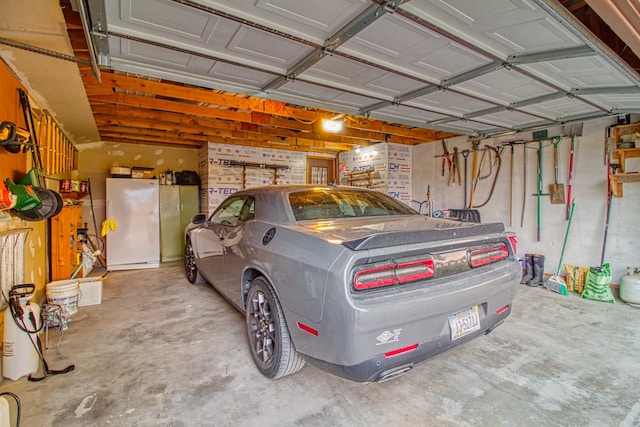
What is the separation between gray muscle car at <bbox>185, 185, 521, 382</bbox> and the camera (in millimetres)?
1373

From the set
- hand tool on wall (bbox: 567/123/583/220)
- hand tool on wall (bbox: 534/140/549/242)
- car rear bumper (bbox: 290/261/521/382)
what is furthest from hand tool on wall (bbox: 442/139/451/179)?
car rear bumper (bbox: 290/261/521/382)

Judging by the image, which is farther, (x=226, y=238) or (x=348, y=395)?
(x=226, y=238)

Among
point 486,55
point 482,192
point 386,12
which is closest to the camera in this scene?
point 386,12

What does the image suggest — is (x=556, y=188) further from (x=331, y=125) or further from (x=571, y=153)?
(x=331, y=125)

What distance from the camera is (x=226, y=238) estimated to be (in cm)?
272

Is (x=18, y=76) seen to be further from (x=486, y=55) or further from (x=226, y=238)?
(x=486, y=55)

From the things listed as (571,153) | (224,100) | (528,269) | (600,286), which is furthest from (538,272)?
(224,100)

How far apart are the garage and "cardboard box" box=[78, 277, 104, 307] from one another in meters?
0.02

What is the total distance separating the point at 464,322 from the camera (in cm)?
164

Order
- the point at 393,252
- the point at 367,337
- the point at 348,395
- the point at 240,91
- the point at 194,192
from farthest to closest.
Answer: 1. the point at 194,192
2. the point at 240,91
3. the point at 348,395
4. the point at 393,252
5. the point at 367,337

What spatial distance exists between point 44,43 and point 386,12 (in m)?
2.25

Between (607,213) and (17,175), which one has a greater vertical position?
(17,175)

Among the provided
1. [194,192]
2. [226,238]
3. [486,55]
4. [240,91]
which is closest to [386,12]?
[486,55]

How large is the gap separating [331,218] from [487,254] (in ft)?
3.49
